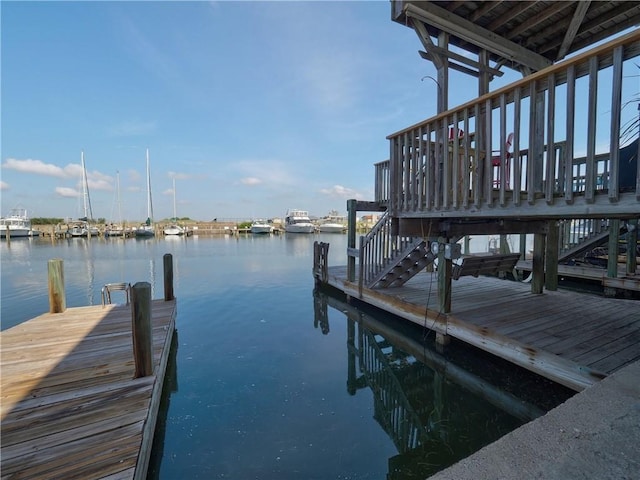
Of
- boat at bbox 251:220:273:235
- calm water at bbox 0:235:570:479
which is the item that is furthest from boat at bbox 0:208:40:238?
calm water at bbox 0:235:570:479

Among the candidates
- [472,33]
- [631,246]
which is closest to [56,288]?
[472,33]

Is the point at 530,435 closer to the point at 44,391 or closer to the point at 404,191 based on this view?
Result: the point at 404,191

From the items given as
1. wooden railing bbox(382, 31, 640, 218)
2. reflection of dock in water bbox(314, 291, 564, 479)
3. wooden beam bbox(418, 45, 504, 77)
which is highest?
wooden beam bbox(418, 45, 504, 77)

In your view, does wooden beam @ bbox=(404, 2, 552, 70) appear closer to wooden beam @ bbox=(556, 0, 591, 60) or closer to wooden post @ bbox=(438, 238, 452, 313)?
wooden beam @ bbox=(556, 0, 591, 60)

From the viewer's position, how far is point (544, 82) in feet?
9.89

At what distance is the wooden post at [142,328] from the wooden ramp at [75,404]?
135mm

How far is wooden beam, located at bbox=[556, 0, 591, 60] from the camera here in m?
4.38

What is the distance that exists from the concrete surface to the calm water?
58.7 inches

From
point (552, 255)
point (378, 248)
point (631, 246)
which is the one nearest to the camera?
point (552, 255)

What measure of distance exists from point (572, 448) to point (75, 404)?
12.6ft

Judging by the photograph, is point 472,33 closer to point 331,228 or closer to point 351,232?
point 351,232

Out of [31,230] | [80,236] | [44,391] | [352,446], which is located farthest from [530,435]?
[31,230]

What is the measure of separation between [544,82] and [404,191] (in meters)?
2.31

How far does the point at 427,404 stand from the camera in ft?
12.7
